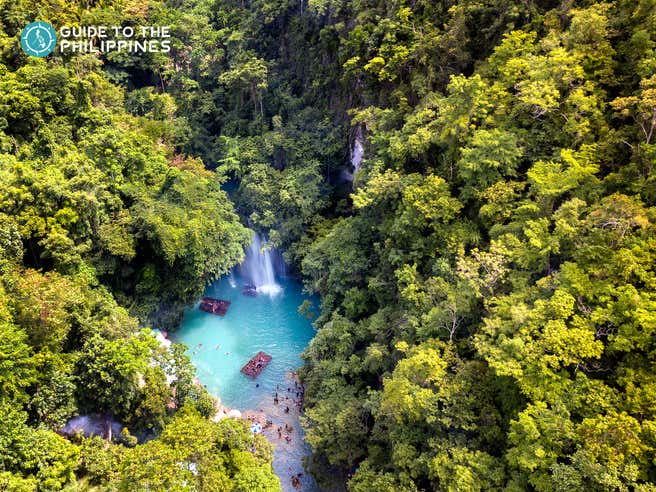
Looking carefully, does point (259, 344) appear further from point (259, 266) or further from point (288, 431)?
point (259, 266)

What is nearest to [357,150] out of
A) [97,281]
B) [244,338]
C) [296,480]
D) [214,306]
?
[214,306]

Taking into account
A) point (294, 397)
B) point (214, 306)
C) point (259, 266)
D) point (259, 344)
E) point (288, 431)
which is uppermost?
point (259, 266)

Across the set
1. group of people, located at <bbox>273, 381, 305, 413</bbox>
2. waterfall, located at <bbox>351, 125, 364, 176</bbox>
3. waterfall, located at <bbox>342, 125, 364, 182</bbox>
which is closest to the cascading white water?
waterfall, located at <bbox>342, 125, 364, 182</bbox>

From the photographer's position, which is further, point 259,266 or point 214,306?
point 259,266

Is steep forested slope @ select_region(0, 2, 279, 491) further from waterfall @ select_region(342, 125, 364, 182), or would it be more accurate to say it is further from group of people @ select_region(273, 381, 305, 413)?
waterfall @ select_region(342, 125, 364, 182)

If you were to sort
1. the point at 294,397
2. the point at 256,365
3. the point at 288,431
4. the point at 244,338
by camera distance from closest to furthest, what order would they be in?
the point at 288,431 < the point at 294,397 < the point at 256,365 < the point at 244,338

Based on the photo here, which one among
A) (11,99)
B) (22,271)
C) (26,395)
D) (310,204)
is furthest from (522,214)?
(11,99)

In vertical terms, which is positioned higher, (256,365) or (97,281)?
(97,281)
